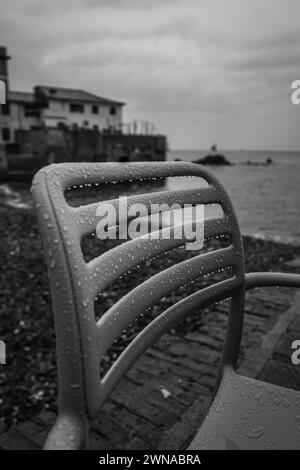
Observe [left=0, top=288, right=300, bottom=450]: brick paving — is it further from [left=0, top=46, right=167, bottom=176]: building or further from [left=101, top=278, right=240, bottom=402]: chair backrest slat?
[left=0, top=46, right=167, bottom=176]: building

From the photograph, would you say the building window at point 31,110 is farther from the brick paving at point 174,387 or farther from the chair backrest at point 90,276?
the chair backrest at point 90,276

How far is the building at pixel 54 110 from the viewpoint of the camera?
4372 centimetres

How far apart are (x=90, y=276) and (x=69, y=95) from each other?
191 feet

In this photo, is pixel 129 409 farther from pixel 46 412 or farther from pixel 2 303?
pixel 2 303

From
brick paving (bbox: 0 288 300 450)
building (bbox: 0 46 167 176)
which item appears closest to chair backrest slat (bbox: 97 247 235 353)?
brick paving (bbox: 0 288 300 450)

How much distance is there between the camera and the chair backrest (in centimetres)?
62

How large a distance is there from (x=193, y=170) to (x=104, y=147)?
47245mm

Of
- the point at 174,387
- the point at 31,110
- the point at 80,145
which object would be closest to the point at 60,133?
the point at 80,145

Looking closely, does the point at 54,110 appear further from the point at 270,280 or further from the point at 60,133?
the point at 270,280

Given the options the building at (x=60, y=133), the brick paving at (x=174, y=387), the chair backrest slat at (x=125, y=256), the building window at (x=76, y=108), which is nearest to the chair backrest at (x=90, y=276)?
the chair backrest slat at (x=125, y=256)

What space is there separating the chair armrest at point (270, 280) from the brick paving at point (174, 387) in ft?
1.37

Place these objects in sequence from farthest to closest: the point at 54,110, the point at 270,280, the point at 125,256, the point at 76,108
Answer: the point at 76,108
the point at 54,110
the point at 270,280
the point at 125,256

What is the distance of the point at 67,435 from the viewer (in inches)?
25.4
